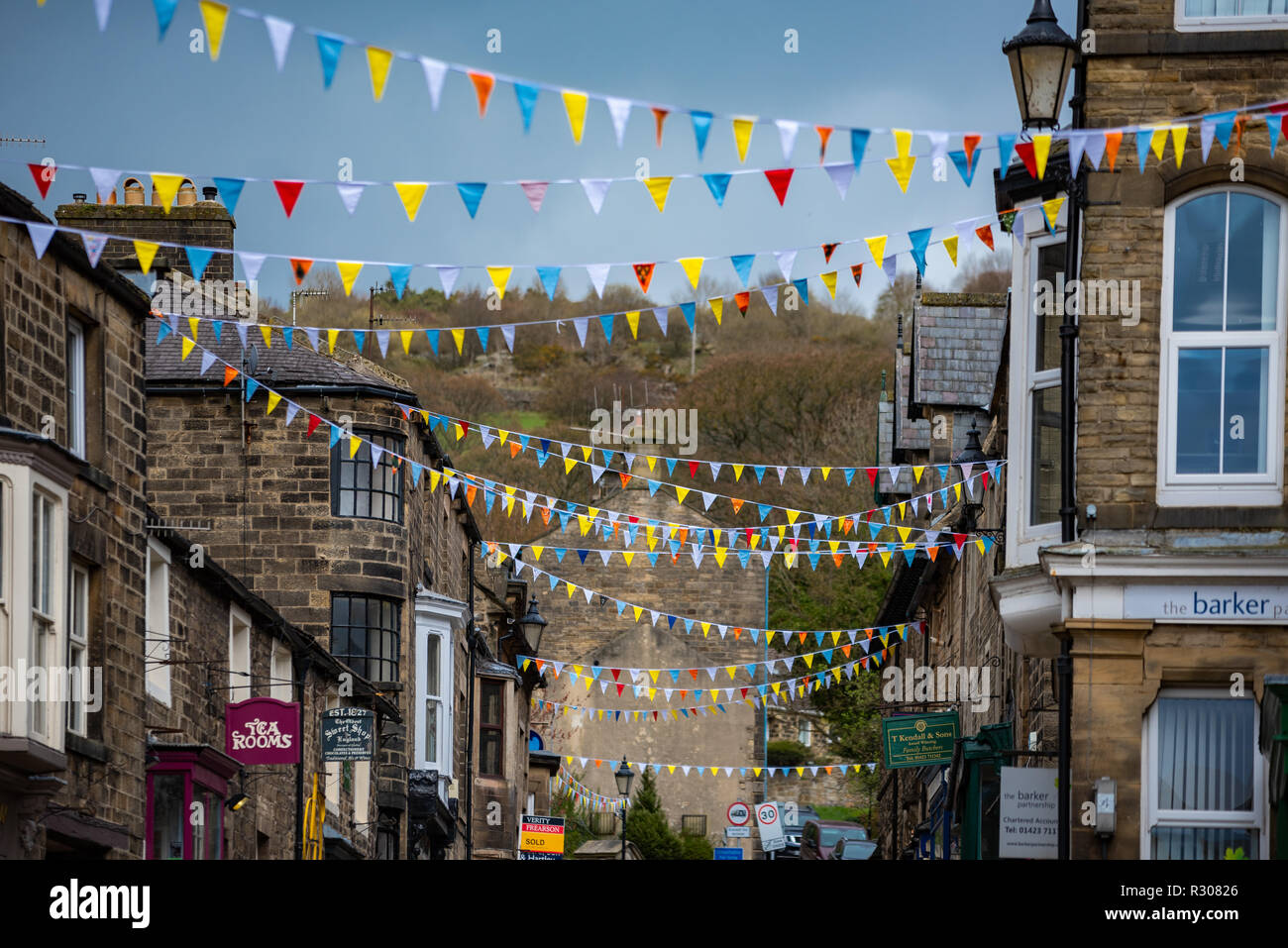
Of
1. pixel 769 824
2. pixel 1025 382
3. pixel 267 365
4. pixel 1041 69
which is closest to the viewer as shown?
pixel 1041 69

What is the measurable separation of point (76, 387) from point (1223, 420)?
843 centimetres

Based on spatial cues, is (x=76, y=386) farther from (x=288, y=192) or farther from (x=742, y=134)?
(x=742, y=134)

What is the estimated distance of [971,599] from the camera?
24906mm

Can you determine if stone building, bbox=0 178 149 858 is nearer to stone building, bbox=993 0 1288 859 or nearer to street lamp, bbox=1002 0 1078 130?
street lamp, bbox=1002 0 1078 130

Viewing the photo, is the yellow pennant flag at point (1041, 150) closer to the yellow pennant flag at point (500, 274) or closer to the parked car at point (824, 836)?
the yellow pennant flag at point (500, 274)

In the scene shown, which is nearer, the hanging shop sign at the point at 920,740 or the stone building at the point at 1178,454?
the stone building at the point at 1178,454

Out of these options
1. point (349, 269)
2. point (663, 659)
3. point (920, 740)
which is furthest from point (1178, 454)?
point (663, 659)

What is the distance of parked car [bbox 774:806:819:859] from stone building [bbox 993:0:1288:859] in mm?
27210

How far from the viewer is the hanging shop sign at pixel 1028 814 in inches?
583

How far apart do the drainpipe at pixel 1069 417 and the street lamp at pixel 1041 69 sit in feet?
1.78

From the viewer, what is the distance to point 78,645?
593 inches

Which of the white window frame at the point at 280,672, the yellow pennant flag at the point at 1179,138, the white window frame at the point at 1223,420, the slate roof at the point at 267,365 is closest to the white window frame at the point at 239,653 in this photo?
the white window frame at the point at 280,672
